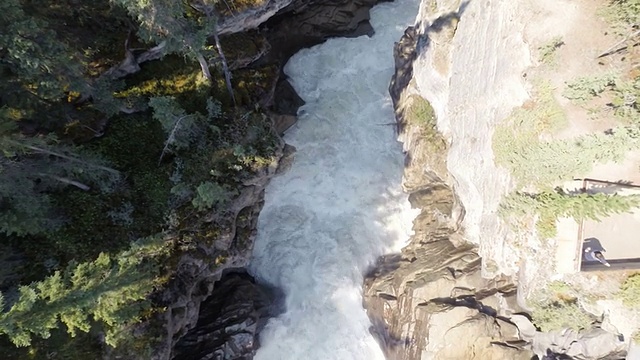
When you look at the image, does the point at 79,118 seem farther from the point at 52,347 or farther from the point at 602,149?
the point at 602,149

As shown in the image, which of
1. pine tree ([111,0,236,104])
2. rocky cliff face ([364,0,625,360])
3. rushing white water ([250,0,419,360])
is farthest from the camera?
rushing white water ([250,0,419,360])

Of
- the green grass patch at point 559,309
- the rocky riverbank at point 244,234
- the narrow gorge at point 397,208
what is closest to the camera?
the green grass patch at point 559,309

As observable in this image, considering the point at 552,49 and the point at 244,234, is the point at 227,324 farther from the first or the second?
the point at 552,49

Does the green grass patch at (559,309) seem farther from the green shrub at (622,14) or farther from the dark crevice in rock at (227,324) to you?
the dark crevice in rock at (227,324)

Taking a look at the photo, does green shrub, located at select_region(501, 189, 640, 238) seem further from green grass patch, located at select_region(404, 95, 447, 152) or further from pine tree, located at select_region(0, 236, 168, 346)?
pine tree, located at select_region(0, 236, 168, 346)

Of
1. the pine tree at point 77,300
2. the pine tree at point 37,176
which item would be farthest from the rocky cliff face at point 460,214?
the pine tree at point 37,176

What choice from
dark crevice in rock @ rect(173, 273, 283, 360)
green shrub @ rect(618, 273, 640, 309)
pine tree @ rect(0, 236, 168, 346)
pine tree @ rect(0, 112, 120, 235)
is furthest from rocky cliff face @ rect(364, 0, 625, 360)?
pine tree @ rect(0, 112, 120, 235)

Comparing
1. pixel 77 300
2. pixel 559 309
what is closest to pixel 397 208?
pixel 559 309

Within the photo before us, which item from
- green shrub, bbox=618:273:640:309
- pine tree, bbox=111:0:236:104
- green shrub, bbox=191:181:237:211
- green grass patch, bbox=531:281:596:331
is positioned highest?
pine tree, bbox=111:0:236:104

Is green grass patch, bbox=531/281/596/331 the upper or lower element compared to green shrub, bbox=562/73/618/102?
lower
